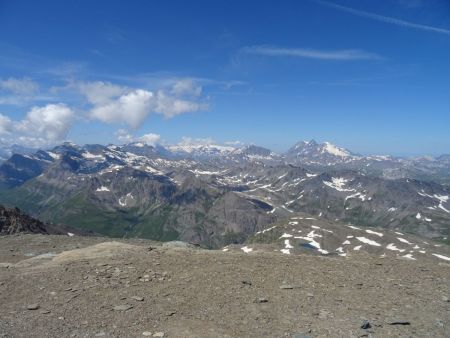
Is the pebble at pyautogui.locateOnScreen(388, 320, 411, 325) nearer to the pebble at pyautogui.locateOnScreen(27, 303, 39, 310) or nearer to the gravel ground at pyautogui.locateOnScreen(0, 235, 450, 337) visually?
the gravel ground at pyautogui.locateOnScreen(0, 235, 450, 337)

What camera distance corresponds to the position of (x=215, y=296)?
56.4 feet

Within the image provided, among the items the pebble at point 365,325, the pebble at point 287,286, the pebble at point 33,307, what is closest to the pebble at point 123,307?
the pebble at point 33,307

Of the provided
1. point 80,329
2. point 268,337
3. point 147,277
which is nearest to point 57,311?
point 80,329

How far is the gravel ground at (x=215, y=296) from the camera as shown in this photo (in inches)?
562

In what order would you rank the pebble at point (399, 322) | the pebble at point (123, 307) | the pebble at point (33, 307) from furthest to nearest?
the pebble at point (33, 307) → the pebble at point (123, 307) → the pebble at point (399, 322)

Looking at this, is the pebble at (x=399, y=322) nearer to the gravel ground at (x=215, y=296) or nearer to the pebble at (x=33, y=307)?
the gravel ground at (x=215, y=296)

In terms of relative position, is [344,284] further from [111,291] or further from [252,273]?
[111,291]

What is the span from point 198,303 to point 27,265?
11969 millimetres

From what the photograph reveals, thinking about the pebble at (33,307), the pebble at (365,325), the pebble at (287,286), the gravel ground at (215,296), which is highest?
the pebble at (365,325)

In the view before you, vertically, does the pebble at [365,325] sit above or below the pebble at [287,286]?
above

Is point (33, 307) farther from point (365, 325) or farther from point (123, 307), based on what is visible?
point (365, 325)

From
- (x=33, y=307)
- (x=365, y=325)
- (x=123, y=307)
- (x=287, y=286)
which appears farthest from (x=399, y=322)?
(x=33, y=307)

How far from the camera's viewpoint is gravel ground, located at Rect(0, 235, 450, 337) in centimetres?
1427

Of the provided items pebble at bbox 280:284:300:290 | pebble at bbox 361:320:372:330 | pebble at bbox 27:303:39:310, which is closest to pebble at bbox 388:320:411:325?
pebble at bbox 361:320:372:330
